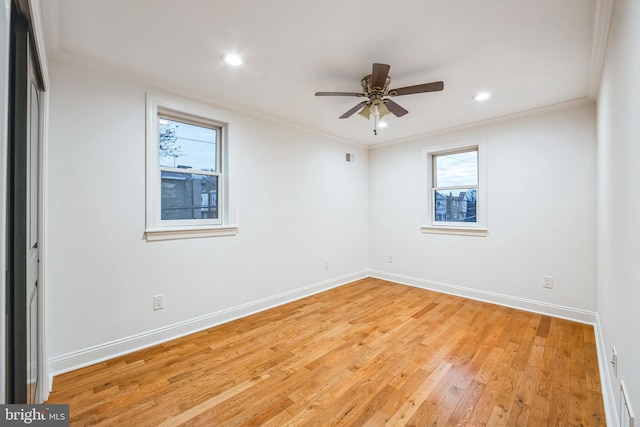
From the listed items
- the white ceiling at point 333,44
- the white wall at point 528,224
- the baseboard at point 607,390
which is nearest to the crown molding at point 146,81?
the white ceiling at point 333,44

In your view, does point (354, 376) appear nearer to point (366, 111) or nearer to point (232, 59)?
point (366, 111)

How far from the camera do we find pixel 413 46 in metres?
2.06

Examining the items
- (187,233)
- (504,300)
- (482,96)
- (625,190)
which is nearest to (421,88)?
(482,96)

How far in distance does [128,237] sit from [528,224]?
14.3 ft

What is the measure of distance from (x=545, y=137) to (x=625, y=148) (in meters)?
2.29

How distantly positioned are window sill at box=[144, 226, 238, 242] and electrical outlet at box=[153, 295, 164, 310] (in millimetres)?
545

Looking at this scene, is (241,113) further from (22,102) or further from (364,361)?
(364,361)

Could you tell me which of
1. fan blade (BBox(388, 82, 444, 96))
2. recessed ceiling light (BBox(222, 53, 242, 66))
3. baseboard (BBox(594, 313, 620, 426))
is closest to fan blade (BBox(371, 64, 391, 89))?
fan blade (BBox(388, 82, 444, 96))

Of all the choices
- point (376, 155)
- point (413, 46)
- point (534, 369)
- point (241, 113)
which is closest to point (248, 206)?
point (241, 113)

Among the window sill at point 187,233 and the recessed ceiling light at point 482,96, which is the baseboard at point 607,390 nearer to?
the recessed ceiling light at point 482,96

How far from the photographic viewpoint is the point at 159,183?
2.68 m

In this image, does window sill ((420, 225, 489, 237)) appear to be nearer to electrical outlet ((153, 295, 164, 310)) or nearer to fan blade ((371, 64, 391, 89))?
fan blade ((371, 64, 391, 89))

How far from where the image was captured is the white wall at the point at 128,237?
2182 millimetres

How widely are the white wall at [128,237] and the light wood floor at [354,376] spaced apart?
0.99 feet
